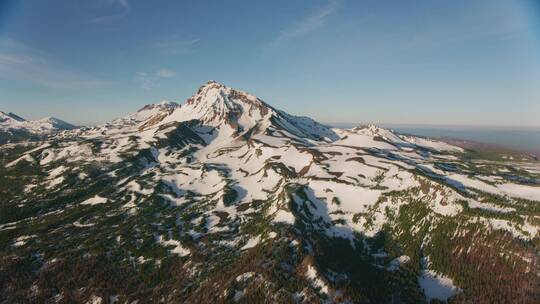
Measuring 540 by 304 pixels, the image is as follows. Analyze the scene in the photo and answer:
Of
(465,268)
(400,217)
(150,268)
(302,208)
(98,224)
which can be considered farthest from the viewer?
(98,224)

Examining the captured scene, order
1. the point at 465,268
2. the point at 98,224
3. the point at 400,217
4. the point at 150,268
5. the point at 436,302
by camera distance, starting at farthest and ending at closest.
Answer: the point at 98,224 → the point at 400,217 → the point at 150,268 → the point at 465,268 → the point at 436,302

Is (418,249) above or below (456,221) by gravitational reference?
below

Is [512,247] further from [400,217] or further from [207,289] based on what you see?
[207,289]

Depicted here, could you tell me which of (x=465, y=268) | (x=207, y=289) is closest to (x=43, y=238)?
(x=207, y=289)

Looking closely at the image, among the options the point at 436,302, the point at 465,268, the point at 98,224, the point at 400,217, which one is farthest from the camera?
the point at 98,224

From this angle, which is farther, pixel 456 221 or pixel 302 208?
pixel 302 208

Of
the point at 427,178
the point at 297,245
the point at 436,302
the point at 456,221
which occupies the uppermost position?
the point at 427,178

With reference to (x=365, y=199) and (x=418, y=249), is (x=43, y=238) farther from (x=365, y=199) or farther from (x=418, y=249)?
(x=418, y=249)

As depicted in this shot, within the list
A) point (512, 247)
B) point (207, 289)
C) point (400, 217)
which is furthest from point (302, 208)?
point (512, 247)

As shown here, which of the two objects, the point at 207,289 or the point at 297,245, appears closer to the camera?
A: the point at 207,289

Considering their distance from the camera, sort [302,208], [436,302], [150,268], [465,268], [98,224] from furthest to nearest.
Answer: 1. [98,224]
2. [302,208]
3. [150,268]
4. [465,268]
5. [436,302]
